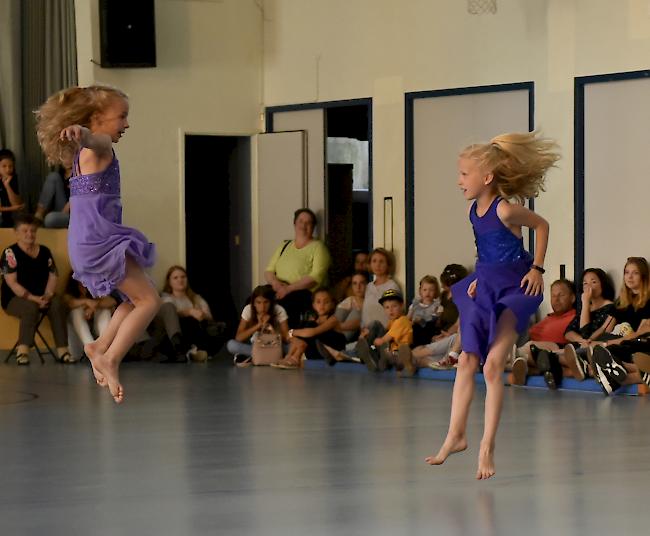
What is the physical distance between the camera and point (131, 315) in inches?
226

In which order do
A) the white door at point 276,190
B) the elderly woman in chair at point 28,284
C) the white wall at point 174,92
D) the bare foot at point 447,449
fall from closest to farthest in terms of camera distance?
1. the bare foot at point 447,449
2. the elderly woman in chair at point 28,284
3. the white wall at point 174,92
4. the white door at point 276,190

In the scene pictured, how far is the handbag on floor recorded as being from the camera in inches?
451

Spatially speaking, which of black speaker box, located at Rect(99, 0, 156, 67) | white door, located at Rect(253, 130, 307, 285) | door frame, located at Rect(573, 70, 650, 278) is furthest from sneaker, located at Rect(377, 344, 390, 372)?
black speaker box, located at Rect(99, 0, 156, 67)

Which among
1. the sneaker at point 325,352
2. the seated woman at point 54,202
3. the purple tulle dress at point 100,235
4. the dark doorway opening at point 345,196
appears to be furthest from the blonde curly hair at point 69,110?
the dark doorway opening at point 345,196

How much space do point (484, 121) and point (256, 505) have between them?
6.78 metres

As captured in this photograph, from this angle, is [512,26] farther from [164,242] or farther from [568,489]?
[568,489]

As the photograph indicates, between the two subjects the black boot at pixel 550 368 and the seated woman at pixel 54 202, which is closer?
the black boot at pixel 550 368

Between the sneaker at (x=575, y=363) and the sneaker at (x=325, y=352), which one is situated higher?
the sneaker at (x=575, y=363)

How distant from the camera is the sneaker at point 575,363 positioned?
9.16 metres

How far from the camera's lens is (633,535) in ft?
14.6

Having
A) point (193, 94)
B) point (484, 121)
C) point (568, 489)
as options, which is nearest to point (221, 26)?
point (193, 94)

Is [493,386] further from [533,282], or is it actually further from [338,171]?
[338,171]

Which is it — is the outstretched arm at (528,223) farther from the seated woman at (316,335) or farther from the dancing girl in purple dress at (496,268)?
the seated woman at (316,335)

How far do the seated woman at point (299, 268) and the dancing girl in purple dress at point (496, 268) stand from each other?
242 inches
